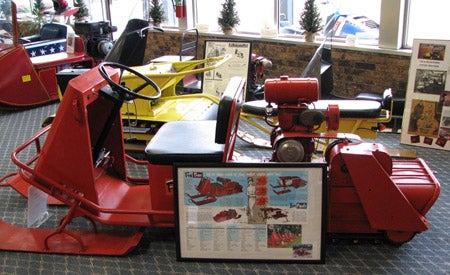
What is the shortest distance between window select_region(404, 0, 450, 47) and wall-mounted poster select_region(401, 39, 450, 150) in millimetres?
1045

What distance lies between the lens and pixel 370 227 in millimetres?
2801

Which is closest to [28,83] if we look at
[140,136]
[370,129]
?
[140,136]

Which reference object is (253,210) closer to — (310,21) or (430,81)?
(430,81)

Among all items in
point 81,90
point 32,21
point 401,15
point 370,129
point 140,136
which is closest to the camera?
point 81,90

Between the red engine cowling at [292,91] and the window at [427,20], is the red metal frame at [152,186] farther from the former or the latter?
the window at [427,20]

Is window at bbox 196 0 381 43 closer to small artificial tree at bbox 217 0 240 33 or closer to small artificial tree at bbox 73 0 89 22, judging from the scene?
small artificial tree at bbox 217 0 240 33

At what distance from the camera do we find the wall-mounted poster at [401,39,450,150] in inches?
168

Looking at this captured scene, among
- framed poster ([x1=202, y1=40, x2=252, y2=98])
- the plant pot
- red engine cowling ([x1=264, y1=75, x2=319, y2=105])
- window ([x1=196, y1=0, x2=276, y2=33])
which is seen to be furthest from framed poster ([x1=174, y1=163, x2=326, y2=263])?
window ([x1=196, y1=0, x2=276, y2=33])

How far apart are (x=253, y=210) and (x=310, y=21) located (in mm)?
3771

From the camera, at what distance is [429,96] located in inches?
172

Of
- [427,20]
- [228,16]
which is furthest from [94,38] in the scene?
[427,20]

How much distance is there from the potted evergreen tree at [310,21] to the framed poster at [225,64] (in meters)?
0.90

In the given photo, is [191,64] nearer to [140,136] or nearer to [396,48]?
[140,136]

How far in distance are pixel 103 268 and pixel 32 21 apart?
6976 millimetres
